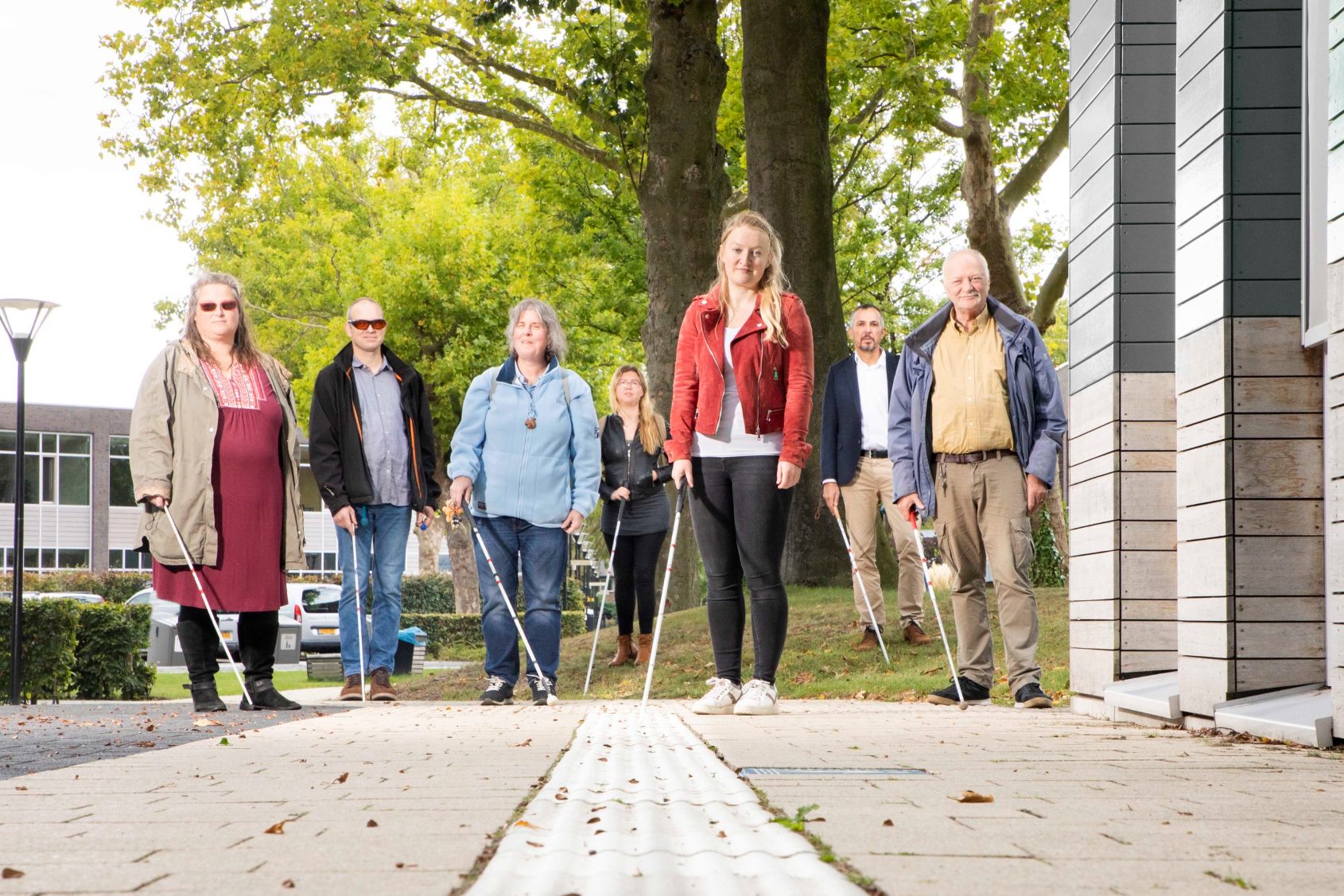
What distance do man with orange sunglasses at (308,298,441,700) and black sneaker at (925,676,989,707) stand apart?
315cm

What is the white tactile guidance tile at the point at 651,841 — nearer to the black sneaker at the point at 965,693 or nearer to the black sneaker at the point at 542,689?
the black sneaker at the point at 965,693

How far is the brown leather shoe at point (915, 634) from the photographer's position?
411 inches

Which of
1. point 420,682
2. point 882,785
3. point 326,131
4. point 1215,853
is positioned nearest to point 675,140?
point 420,682

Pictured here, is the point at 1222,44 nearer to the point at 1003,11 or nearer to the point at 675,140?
the point at 675,140

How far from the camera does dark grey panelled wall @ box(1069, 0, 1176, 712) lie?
705cm

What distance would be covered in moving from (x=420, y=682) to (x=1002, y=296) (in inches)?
454

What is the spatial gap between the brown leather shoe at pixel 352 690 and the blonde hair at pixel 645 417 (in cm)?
302

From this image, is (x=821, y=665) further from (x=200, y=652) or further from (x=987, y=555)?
(x=200, y=652)

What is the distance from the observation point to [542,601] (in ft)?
27.3

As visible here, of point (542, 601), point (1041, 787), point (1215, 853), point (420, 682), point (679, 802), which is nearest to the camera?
point (1215, 853)

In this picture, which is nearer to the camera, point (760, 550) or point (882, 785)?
point (882, 785)

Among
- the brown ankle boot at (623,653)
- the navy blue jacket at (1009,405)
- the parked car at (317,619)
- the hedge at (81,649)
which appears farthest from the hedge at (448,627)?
the navy blue jacket at (1009,405)

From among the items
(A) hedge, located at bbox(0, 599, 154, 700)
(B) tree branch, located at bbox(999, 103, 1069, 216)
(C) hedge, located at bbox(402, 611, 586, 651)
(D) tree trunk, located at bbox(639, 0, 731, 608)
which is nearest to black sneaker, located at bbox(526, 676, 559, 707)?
(A) hedge, located at bbox(0, 599, 154, 700)

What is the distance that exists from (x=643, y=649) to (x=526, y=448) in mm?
4173
